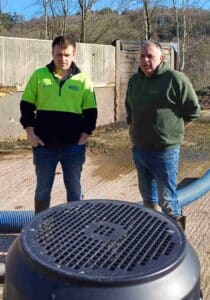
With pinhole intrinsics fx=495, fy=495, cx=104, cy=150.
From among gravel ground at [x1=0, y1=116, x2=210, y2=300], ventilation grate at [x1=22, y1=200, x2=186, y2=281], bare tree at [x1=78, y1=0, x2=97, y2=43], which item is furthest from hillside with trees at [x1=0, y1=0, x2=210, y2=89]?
ventilation grate at [x1=22, y1=200, x2=186, y2=281]

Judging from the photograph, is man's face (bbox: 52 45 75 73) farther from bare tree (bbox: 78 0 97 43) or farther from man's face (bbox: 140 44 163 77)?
bare tree (bbox: 78 0 97 43)

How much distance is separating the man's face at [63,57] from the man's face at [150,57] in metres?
0.43

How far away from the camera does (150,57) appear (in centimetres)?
292

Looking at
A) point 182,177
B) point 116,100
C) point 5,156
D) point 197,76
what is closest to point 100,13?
point 197,76

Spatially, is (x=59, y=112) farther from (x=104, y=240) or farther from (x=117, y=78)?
(x=117, y=78)

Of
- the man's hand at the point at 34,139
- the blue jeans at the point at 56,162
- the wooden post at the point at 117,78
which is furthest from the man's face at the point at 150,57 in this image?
the wooden post at the point at 117,78

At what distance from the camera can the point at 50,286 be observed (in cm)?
112

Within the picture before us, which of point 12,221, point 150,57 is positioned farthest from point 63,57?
point 12,221

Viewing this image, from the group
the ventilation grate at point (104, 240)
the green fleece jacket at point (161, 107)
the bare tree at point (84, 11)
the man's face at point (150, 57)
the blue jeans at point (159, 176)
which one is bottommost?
the blue jeans at point (159, 176)

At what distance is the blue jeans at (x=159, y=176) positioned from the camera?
124 inches

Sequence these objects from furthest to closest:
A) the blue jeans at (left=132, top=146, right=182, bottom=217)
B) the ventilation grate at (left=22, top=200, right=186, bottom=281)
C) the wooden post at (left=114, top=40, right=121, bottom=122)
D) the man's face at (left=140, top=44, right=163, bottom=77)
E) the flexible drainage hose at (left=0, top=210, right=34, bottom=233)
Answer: the wooden post at (left=114, top=40, right=121, bottom=122)
the flexible drainage hose at (left=0, top=210, right=34, bottom=233)
the blue jeans at (left=132, top=146, right=182, bottom=217)
the man's face at (left=140, top=44, right=163, bottom=77)
the ventilation grate at (left=22, top=200, right=186, bottom=281)

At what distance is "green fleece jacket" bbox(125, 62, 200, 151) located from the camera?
2975mm

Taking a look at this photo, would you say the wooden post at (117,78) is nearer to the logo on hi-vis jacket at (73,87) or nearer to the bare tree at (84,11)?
the bare tree at (84,11)

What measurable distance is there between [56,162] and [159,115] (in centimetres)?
73
